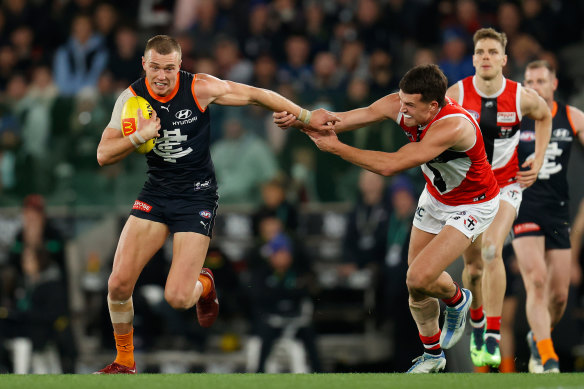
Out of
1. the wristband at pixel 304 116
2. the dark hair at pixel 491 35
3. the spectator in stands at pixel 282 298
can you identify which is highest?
the dark hair at pixel 491 35

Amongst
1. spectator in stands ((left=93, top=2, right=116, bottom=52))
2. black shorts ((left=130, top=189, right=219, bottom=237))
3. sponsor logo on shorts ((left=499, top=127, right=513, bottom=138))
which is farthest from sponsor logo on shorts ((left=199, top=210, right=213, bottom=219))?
spectator in stands ((left=93, top=2, right=116, bottom=52))

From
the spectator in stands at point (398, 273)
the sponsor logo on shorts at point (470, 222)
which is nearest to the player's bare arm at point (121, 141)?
the sponsor logo on shorts at point (470, 222)

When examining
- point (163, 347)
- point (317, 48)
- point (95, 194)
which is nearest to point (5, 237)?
point (95, 194)

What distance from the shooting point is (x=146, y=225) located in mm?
8047

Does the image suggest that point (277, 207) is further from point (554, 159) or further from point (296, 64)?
point (554, 159)

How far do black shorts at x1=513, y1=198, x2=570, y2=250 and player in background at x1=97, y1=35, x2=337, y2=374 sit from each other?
109 inches

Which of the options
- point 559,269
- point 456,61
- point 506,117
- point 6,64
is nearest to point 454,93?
point 506,117

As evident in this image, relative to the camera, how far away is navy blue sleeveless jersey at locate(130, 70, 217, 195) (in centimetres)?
798

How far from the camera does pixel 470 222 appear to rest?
8.05 m

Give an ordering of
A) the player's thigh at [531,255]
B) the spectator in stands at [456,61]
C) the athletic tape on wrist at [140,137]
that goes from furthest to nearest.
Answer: the spectator in stands at [456,61]
the player's thigh at [531,255]
the athletic tape on wrist at [140,137]

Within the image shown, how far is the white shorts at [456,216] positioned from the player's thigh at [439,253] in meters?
0.07

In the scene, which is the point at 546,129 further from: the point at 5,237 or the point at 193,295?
the point at 5,237

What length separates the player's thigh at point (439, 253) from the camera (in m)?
7.89

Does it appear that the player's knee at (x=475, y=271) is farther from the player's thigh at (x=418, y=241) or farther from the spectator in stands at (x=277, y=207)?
the spectator in stands at (x=277, y=207)
